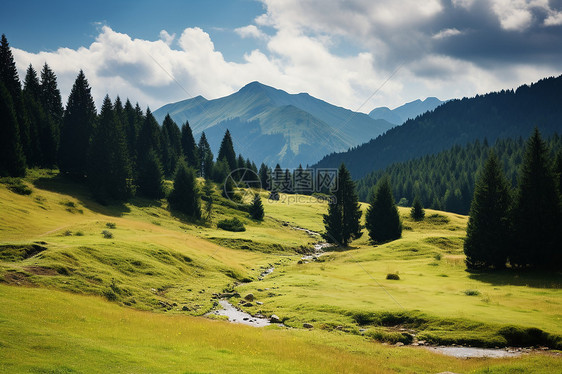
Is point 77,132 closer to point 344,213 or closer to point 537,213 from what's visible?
point 344,213

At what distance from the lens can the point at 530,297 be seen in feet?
112

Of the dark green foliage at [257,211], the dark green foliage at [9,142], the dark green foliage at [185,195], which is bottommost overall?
the dark green foliage at [257,211]

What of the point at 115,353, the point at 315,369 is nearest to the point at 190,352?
the point at 115,353

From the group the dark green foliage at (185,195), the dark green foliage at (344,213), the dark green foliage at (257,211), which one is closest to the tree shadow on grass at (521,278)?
the dark green foliage at (344,213)

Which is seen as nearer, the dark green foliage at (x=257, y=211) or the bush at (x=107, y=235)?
the bush at (x=107, y=235)

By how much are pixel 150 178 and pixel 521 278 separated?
267 feet

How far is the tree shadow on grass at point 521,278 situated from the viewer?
3950 cm

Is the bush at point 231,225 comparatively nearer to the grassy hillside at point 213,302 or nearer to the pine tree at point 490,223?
the grassy hillside at point 213,302

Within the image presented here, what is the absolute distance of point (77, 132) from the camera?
86938mm

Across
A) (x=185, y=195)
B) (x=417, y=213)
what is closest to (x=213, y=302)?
(x=185, y=195)

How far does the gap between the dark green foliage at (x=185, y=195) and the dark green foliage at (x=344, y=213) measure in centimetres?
3439

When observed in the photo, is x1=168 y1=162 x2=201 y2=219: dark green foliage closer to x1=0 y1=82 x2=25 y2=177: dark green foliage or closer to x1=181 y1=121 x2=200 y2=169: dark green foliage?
x1=0 y1=82 x2=25 y2=177: dark green foliage

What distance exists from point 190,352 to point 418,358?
13976 mm

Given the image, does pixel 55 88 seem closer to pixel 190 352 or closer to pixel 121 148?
pixel 121 148
